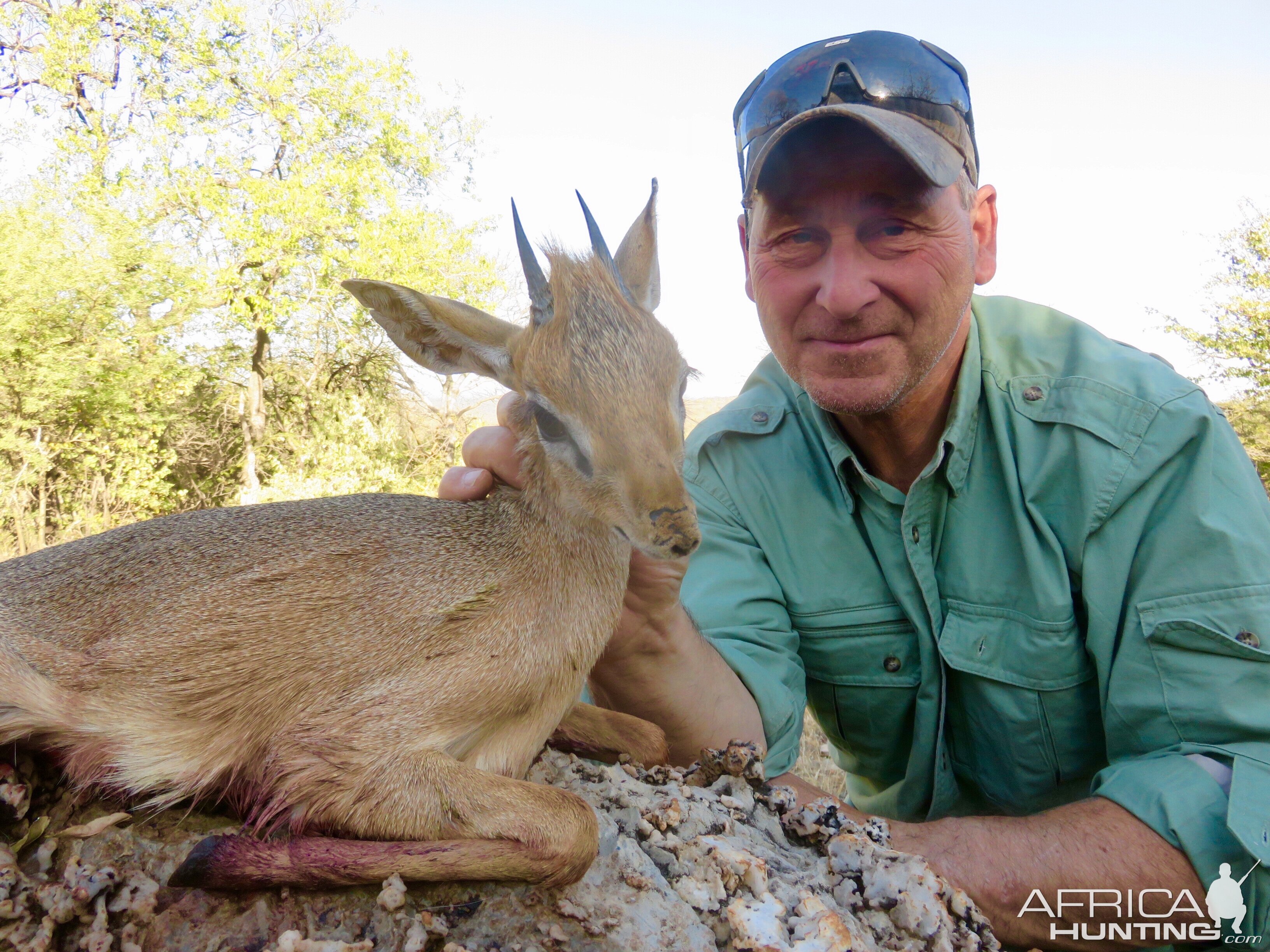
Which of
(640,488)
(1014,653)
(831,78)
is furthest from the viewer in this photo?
(831,78)

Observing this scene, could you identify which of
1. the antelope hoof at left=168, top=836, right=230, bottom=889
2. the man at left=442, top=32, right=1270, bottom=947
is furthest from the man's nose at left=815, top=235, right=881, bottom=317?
the antelope hoof at left=168, top=836, right=230, bottom=889

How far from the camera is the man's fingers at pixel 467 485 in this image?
3.25 meters

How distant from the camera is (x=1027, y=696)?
12.6 ft

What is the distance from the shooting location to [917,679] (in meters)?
4.16

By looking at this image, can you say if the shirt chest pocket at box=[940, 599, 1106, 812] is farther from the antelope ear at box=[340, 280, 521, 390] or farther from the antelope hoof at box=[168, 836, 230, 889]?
the antelope hoof at box=[168, 836, 230, 889]

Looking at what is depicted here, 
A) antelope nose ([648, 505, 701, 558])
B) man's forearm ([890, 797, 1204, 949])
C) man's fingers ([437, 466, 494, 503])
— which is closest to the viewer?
antelope nose ([648, 505, 701, 558])

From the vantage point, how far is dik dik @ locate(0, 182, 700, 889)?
2160mm

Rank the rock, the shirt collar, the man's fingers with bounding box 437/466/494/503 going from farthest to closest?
1. the shirt collar
2. the man's fingers with bounding box 437/466/494/503
3. the rock

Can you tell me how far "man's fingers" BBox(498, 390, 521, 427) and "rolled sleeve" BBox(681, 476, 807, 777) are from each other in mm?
1103

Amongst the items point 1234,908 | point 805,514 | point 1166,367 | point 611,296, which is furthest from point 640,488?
point 1166,367

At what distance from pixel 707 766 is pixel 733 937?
2.81 feet

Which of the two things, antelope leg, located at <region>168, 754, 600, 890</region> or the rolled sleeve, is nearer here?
antelope leg, located at <region>168, 754, 600, 890</region>

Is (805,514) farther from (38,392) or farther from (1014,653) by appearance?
(38,392)

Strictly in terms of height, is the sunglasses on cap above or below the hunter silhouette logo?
above
